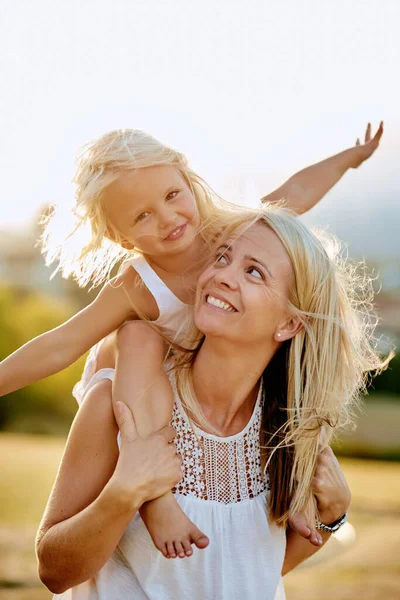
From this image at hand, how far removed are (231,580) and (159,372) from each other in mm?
578

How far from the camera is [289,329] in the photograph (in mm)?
2119

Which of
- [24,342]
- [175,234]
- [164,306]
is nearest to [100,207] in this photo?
[175,234]

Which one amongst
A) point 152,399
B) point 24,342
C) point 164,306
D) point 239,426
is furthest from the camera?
point 24,342

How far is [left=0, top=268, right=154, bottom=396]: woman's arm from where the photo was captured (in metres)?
2.41

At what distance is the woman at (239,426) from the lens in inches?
78.4

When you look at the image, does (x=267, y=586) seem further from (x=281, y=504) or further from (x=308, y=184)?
(x=308, y=184)

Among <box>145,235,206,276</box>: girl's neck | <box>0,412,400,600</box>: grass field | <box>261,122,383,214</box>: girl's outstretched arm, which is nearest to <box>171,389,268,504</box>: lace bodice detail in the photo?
<box>145,235,206,276</box>: girl's neck

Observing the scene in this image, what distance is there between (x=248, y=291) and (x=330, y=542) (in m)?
5.60

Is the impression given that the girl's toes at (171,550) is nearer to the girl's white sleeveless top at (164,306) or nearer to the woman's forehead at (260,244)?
the girl's white sleeveless top at (164,306)

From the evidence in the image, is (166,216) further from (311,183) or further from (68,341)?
(311,183)

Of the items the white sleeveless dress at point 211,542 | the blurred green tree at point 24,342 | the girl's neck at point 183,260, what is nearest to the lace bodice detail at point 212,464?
the white sleeveless dress at point 211,542

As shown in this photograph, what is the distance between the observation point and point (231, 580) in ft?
6.84

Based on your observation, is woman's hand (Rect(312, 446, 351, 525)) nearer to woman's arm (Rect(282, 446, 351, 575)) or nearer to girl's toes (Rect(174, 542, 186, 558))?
woman's arm (Rect(282, 446, 351, 575))

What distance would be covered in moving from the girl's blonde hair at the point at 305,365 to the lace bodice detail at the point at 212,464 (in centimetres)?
5
